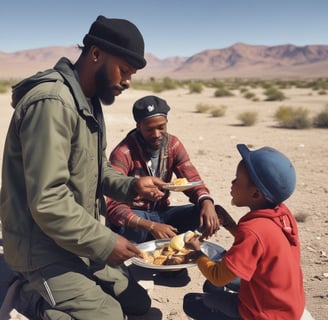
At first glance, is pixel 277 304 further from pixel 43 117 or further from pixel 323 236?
pixel 323 236

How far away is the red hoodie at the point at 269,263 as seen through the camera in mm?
2426

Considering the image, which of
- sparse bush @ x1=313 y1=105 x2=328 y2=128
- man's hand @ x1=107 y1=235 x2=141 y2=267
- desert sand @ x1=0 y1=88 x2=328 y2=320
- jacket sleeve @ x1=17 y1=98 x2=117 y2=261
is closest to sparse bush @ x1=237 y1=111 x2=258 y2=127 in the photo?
desert sand @ x1=0 y1=88 x2=328 y2=320

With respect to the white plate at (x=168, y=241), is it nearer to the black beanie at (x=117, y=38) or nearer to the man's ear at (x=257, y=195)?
the man's ear at (x=257, y=195)

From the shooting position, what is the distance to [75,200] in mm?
2879

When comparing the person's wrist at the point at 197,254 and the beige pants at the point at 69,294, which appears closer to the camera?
the beige pants at the point at 69,294

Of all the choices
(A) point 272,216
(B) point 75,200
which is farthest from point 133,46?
(A) point 272,216

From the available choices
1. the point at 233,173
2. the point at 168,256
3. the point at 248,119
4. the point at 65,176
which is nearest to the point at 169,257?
the point at 168,256

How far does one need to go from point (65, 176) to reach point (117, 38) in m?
0.86

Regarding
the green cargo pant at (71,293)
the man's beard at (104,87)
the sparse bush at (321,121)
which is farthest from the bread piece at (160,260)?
the sparse bush at (321,121)

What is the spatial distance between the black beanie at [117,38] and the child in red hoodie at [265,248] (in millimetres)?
888

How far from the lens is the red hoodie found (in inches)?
95.5

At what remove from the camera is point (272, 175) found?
8.24 feet

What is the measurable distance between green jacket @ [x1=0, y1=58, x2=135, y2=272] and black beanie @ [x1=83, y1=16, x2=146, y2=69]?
0.85ft

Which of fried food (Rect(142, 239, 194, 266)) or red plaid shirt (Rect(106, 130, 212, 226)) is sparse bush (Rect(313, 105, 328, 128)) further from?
fried food (Rect(142, 239, 194, 266))
